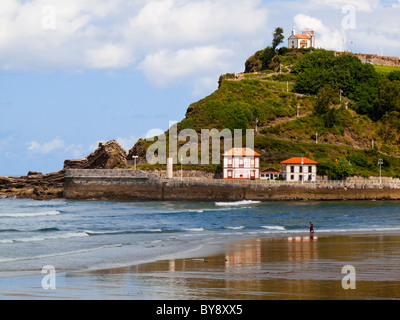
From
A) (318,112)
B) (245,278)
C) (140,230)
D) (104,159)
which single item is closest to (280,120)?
(318,112)

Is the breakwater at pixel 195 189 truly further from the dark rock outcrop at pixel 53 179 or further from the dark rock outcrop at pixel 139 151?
the dark rock outcrop at pixel 139 151

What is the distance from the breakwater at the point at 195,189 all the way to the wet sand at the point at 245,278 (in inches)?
1806

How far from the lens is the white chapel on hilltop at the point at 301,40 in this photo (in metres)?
145

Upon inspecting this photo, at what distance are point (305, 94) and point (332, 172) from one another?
38.4 m

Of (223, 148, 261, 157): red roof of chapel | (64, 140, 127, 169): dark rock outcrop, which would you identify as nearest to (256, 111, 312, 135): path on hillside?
(223, 148, 261, 157): red roof of chapel

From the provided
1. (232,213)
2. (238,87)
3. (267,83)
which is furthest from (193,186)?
(267,83)

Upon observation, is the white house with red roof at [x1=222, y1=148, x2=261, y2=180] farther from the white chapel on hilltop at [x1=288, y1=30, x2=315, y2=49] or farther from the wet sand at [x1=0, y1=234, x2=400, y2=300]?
the white chapel on hilltop at [x1=288, y1=30, x2=315, y2=49]

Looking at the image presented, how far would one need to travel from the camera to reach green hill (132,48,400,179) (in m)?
97.4

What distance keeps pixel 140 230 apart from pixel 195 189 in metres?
35.2

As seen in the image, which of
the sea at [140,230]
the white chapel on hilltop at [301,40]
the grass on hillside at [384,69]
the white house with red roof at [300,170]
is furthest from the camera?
the white chapel on hilltop at [301,40]

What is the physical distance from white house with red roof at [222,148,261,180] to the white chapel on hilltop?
6552cm

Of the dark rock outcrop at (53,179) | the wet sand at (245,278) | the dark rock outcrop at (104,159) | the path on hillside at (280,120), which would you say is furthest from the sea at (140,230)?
the path on hillside at (280,120)

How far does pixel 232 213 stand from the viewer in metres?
54.7
